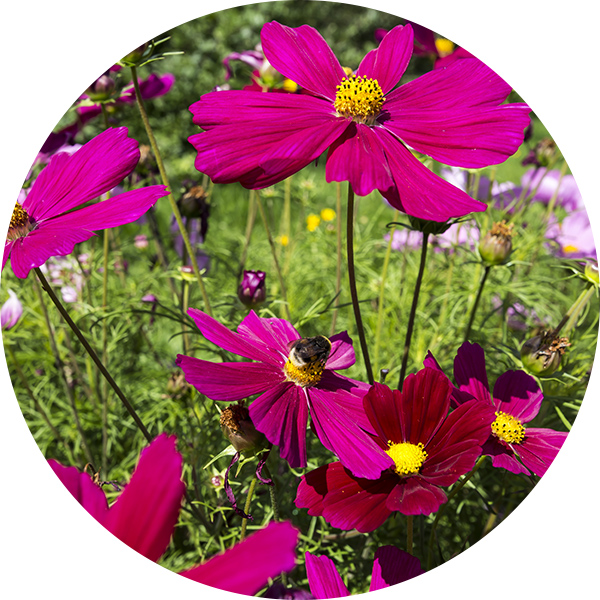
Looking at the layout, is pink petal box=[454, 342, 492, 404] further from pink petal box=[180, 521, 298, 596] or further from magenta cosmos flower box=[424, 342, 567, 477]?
pink petal box=[180, 521, 298, 596]

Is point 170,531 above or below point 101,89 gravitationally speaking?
below

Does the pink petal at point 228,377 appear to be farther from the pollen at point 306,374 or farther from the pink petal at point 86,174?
the pink petal at point 86,174

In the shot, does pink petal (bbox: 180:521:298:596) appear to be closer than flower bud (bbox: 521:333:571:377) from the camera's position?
Yes

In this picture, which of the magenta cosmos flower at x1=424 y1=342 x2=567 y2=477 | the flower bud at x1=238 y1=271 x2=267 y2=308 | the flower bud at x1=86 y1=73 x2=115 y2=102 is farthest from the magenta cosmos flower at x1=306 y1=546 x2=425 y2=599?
the flower bud at x1=86 y1=73 x2=115 y2=102

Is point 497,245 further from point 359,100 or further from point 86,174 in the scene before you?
point 86,174

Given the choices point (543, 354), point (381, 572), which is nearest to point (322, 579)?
point (381, 572)

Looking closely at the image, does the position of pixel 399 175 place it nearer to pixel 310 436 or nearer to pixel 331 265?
pixel 310 436
